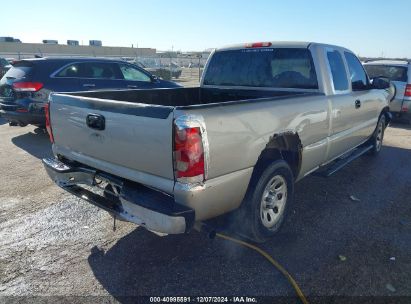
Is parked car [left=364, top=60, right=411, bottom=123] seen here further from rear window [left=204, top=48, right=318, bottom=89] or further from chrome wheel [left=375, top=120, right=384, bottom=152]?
rear window [left=204, top=48, right=318, bottom=89]

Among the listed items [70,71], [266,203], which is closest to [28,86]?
[70,71]

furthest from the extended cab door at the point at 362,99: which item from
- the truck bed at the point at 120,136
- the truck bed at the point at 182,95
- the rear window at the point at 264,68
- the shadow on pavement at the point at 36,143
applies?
the shadow on pavement at the point at 36,143

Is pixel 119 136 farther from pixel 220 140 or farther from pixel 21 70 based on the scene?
pixel 21 70

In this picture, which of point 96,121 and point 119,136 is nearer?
point 119,136

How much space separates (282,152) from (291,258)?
111cm

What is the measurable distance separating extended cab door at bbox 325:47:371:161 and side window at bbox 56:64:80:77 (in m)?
Result: 5.90

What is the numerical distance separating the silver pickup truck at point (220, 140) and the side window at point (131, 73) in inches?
181

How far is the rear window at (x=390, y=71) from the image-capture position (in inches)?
379

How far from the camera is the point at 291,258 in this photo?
324cm

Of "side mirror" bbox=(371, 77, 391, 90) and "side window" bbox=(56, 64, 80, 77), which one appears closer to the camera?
"side mirror" bbox=(371, 77, 391, 90)

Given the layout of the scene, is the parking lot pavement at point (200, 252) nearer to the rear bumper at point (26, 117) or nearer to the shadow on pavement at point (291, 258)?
the shadow on pavement at point (291, 258)

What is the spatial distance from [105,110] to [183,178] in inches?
37.0

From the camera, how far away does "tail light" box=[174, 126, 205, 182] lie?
2.41 m

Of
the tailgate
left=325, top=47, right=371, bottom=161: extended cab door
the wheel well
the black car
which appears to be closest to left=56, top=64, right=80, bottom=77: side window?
the black car
